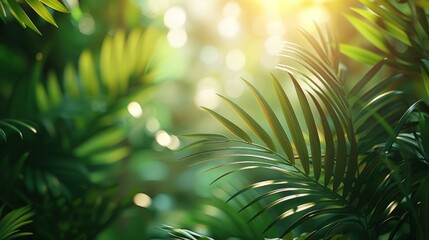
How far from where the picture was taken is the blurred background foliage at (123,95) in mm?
998

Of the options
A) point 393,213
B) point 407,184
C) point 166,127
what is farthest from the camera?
point 166,127

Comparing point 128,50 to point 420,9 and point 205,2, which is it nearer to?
point 205,2

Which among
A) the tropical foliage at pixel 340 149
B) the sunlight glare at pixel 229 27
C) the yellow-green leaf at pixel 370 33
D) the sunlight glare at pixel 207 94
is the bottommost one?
the tropical foliage at pixel 340 149

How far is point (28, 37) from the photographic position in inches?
45.9

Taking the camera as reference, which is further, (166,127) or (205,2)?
(205,2)

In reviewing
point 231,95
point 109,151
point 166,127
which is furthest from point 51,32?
point 231,95

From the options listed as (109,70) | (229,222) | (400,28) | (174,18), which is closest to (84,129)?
(109,70)

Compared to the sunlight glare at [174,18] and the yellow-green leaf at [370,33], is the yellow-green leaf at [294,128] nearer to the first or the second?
the yellow-green leaf at [370,33]

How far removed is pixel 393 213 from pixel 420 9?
28 cm

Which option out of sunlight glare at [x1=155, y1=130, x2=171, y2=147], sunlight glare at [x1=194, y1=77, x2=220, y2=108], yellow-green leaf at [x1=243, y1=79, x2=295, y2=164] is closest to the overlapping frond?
sunlight glare at [x1=155, y1=130, x2=171, y2=147]

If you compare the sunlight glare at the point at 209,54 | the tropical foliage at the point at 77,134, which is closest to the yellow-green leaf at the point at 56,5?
the tropical foliage at the point at 77,134

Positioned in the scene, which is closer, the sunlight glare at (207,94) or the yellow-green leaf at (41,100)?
the yellow-green leaf at (41,100)

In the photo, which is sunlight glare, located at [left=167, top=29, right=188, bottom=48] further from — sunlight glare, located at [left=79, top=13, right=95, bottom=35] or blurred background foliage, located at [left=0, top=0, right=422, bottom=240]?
sunlight glare, located at [left=79, top=13, right=95, bottom=35]

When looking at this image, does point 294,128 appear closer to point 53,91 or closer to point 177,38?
point 53,91
